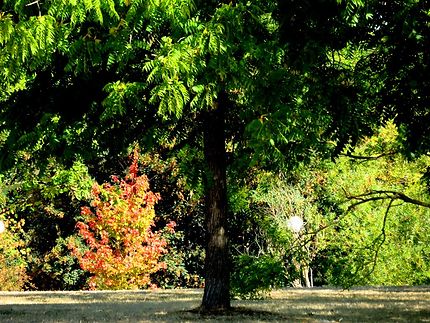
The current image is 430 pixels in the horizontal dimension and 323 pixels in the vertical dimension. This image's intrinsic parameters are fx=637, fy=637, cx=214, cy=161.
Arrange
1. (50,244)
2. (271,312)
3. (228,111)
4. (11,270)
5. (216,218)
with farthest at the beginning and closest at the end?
(50,244), (11,270), (228,111), (271,312), (216,218)

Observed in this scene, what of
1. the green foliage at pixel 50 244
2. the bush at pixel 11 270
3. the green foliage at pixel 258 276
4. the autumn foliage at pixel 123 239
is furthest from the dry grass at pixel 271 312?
the green foliage at pixel 50 244

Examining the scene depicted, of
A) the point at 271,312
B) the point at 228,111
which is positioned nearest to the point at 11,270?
the point at 271,312

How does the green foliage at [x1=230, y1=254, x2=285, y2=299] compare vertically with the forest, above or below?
below

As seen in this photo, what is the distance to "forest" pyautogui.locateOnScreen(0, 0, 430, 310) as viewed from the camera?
6805 millimetres

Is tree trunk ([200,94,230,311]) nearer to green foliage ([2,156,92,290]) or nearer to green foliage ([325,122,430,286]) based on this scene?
green foliage ([325,122,430,286])

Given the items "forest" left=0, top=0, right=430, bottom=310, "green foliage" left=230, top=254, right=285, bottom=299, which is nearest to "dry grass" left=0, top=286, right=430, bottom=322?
"green foliage" left=230, top=254, right=285, bottom=299

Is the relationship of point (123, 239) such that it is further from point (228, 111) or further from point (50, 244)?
point (228, 111)

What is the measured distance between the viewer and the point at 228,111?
13883mm

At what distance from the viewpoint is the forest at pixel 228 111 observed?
6.80 metres

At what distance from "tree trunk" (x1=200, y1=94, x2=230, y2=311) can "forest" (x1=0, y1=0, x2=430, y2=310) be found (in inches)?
1.2

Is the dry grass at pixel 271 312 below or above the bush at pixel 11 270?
below

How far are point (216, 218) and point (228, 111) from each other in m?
2.40

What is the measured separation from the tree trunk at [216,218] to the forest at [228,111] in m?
0.03

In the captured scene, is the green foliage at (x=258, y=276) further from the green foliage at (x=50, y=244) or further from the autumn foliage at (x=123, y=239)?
the green foliage at (x=50, y=244)
